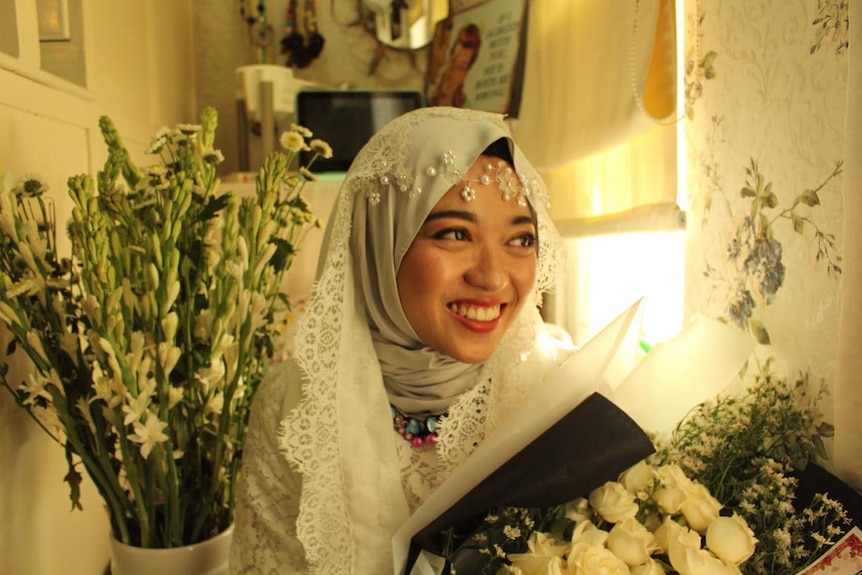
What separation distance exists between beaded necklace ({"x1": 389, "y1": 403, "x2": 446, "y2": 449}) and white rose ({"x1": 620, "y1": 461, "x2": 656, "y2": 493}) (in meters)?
0.32

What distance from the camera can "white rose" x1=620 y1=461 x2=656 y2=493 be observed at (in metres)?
0.69

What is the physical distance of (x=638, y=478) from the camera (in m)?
0.70

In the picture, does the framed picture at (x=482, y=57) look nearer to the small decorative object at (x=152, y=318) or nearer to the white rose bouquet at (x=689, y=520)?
the small decorative object at (x=152, y=318)

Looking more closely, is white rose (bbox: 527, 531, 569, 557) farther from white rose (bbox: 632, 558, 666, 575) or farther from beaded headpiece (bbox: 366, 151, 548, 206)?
beaded headpiece (bbox: 366, 151, 548, 206)

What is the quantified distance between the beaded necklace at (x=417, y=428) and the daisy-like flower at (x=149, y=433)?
36 centimetres

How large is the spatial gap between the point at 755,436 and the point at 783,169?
15.1 inches

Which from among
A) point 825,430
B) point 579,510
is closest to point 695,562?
point 579,510

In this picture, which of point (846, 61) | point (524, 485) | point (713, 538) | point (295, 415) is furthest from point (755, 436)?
point (295, 415)

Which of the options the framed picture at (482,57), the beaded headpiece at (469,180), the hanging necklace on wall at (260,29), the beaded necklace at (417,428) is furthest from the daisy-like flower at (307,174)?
the hanging necklace on wall at (260,29)

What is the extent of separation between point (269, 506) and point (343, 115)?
54.1 inches

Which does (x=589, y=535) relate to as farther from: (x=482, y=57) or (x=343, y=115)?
(x=482, y=57)

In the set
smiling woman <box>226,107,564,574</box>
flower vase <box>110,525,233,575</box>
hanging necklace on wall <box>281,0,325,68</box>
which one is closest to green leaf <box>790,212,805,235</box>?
smiling woman <box>226,107,564,574</box>

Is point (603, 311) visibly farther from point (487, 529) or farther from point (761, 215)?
point (487, 529)

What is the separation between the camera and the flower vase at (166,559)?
3.38 feet
